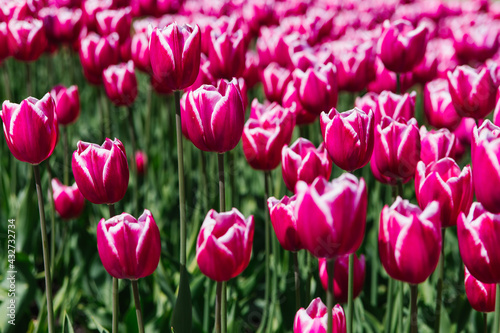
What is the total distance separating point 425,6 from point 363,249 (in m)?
3.41

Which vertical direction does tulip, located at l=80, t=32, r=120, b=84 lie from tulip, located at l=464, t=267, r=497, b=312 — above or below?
above

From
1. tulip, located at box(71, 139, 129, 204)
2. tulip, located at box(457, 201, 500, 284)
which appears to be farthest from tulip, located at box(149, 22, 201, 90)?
tulip, located at box(457, 201, 500, 284)

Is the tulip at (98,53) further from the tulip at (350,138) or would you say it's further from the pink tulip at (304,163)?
the tulip at (350,138)

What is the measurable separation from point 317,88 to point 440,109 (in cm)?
47

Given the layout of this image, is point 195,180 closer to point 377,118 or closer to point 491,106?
point 377,118

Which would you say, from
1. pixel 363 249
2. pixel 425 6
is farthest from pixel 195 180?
pixel 425 6

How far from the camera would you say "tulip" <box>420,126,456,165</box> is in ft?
4.79

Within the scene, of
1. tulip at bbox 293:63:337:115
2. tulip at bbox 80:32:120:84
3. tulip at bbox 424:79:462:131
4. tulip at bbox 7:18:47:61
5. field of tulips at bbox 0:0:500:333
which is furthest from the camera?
tulip at bbox 80:32:120:84

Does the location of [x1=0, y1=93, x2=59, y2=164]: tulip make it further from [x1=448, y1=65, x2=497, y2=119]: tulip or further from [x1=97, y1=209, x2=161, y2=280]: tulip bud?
[x1=448, y1=65, x2=497, y2=119]: tulip

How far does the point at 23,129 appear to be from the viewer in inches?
54.2

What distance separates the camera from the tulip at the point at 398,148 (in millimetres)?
1380

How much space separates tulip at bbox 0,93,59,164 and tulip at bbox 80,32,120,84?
1.14m

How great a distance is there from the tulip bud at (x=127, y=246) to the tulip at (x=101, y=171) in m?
0.15

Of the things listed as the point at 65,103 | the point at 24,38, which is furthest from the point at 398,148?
the point at 24,38
